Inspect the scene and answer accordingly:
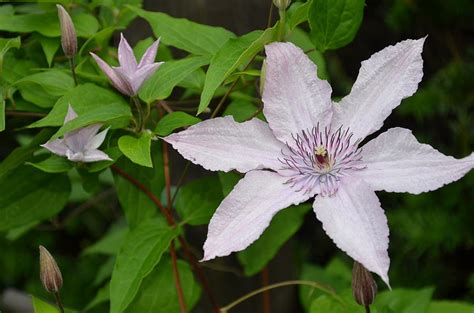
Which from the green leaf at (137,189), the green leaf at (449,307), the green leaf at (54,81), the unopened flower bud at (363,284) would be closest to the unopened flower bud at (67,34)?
the green leaf at (54,81)

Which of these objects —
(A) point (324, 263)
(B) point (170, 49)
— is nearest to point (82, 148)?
(B) point (170, 49)

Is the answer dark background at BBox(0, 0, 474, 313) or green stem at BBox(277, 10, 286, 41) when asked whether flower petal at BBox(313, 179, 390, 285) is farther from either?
dark background at BBox(0, 0, 474, 313)

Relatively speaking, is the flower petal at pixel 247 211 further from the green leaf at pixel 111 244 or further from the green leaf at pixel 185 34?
the green leaf at pixel 111 244

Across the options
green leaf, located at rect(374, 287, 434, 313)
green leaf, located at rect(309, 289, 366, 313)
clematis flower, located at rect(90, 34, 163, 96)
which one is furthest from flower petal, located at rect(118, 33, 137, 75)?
green leaf, located at rect(374, 287, 434, 313)

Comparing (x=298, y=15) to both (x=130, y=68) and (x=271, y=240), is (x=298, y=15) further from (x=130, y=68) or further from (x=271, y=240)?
(x=271, y=240)

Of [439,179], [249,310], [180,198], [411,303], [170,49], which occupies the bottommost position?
[249,310]

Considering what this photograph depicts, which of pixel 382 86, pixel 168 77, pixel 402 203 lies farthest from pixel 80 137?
pixel 402 203

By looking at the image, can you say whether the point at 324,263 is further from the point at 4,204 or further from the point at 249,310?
the point at 4,204
